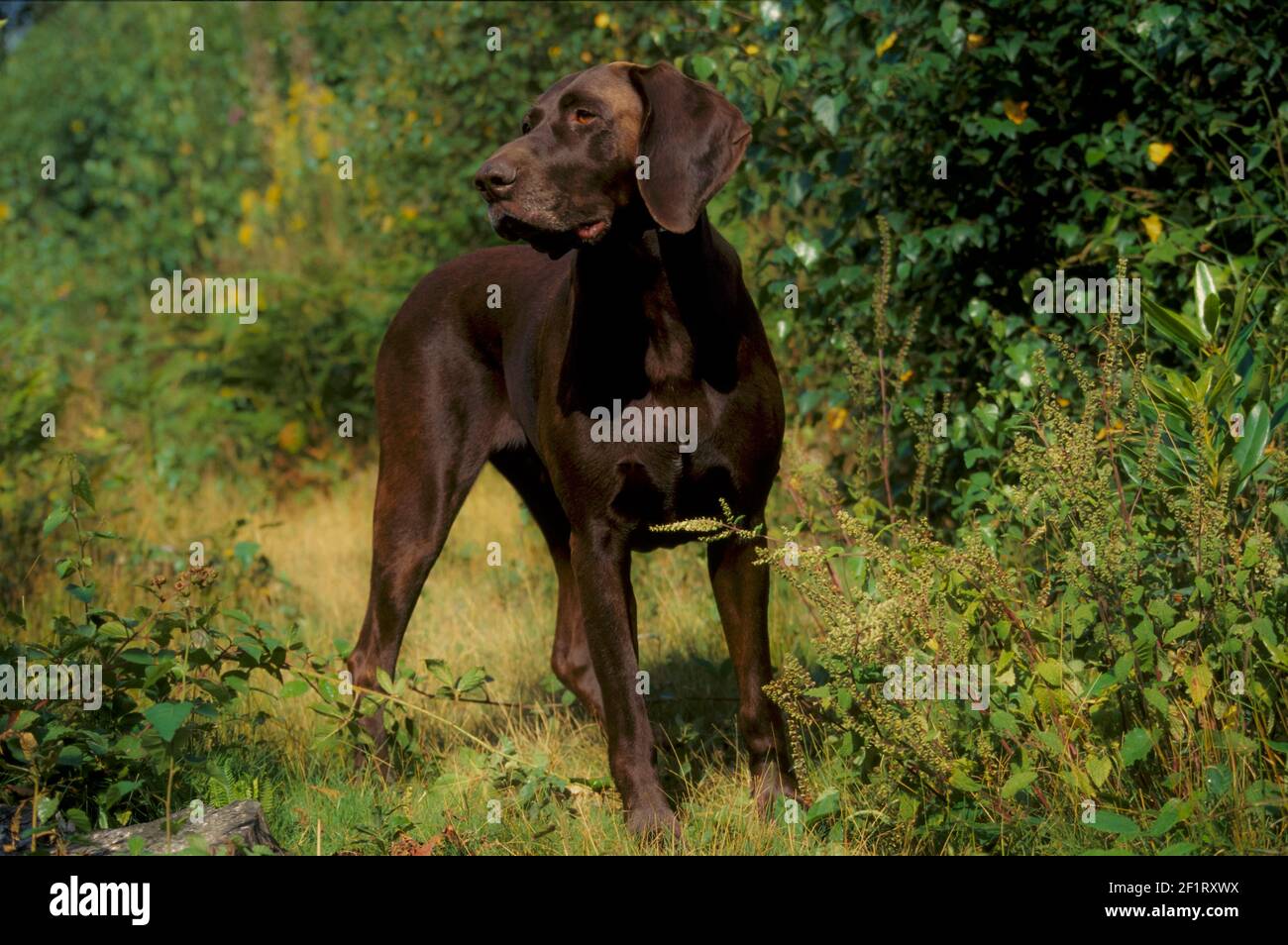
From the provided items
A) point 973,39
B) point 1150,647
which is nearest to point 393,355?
point 973,39

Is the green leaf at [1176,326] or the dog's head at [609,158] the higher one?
the dog's head at [609,158]

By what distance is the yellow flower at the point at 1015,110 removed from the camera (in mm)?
5035

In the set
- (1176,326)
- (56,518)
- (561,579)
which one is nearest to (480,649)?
(561,579)

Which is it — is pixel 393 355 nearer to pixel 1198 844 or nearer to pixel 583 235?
pixel 583 235

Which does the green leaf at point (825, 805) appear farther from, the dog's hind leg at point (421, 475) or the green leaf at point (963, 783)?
the dog's hind leg at point (421, 475)

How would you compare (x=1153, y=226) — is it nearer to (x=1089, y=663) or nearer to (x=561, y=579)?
(x=1089, y=663)

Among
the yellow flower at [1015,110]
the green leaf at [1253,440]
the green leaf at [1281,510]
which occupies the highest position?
the yellow flower at [1015,110]

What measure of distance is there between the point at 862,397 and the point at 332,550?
335cm

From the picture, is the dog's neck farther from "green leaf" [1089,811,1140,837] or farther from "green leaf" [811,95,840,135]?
"green leaf" [1089,811,1140,837]

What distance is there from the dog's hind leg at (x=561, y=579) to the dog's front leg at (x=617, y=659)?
77 cm

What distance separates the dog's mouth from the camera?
3.64 m

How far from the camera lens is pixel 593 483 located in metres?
3.96

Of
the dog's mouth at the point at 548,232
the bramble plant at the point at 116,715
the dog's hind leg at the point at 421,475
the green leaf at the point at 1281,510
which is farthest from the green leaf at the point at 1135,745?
the dog's hind leg at the point at 421,475

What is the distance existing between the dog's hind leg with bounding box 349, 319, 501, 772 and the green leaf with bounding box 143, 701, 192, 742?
1370 millimetres
